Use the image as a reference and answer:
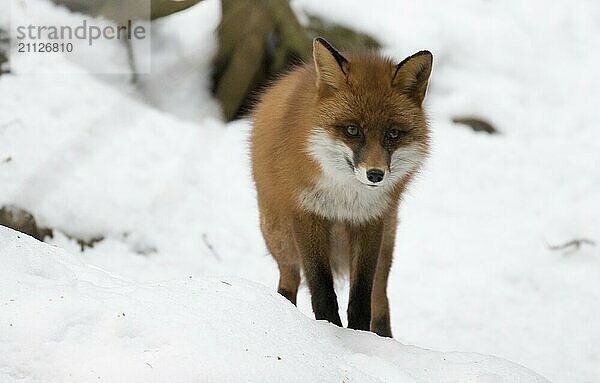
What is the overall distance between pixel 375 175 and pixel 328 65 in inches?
21.9

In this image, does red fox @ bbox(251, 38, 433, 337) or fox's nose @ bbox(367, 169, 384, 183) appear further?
red fox @ bbox(251, 38, 433, 337)

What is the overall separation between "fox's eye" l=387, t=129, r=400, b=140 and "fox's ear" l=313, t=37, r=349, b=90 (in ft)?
0.97

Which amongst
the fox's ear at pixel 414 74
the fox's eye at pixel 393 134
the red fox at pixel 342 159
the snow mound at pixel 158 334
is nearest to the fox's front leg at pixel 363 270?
the red fox at pixel 342 159

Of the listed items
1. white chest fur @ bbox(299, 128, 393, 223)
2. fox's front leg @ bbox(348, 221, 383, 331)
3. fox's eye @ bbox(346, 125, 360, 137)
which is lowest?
fox's front leg @ bbox(348, 221, 383, 331)

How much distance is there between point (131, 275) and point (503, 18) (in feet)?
16.3

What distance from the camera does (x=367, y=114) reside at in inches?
132

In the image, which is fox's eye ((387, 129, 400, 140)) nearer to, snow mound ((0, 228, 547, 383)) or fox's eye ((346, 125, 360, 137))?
fox's eye ((346, 125, 360, 137))

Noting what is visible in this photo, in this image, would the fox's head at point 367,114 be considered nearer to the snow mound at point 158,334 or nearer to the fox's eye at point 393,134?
the fox's eye at point 393,134

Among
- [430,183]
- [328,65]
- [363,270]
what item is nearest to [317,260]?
[363,270]

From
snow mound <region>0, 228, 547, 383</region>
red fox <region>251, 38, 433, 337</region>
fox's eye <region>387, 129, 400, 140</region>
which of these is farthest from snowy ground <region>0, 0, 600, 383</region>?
fox's eye <region>387, 129, 400, 140</region>

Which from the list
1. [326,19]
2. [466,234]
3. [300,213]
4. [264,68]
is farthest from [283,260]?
[326,19]

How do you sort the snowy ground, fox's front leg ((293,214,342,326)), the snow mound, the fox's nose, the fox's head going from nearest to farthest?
the snow mound < the fox's nose < the fox's head < fox's front leg ((293,214,342,326)) < the snowy ground

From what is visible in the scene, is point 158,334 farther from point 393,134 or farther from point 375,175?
point 393,134

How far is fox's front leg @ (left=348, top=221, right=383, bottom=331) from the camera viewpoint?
368cm
